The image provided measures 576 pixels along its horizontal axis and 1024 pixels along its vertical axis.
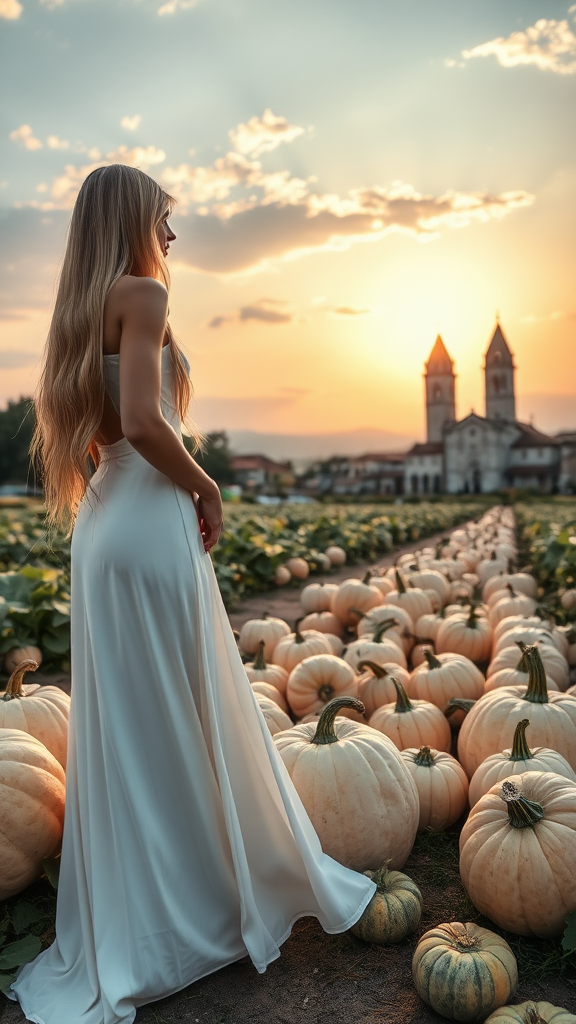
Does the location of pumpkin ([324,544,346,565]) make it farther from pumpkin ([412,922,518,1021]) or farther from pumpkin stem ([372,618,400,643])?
pumpkin ([412,922,518,1021])

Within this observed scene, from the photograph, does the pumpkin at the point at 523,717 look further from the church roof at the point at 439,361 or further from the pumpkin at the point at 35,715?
the church roof at the point at 439,361

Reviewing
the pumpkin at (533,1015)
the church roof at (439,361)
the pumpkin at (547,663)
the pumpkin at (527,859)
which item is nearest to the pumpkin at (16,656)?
the pumpkin at (547,663)

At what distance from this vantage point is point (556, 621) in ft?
20.3

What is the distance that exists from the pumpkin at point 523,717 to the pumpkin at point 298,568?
26.0 ft

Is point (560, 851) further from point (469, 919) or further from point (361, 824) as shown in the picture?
point (361, 824)

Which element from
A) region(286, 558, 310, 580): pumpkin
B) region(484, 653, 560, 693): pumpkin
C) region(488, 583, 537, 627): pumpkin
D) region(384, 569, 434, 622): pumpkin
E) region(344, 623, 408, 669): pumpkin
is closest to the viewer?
region(484, 653, 560, 693): pumpkin

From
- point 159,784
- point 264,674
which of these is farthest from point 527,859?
point 264,674

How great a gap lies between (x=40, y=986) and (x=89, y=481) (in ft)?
5.17

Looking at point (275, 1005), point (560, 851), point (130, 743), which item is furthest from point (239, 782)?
point (560, 851)

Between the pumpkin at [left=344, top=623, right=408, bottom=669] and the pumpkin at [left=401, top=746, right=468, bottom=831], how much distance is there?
1448mm

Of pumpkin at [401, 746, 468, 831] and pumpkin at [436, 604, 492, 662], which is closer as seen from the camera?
pumpkin at [401, 746, 468, 831]

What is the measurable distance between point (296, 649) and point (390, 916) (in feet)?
8.77

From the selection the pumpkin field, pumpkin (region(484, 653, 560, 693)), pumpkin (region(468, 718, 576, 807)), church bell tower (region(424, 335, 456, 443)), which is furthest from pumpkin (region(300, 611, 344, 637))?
church bell tower (region(424, 335, 456, 443))

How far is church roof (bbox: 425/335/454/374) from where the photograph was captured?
345 ft
